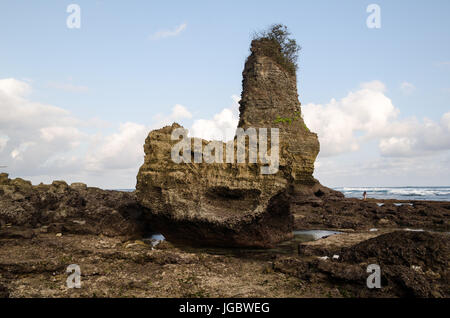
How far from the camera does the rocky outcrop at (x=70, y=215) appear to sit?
479 inches

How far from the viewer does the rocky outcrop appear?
1216 centimetres

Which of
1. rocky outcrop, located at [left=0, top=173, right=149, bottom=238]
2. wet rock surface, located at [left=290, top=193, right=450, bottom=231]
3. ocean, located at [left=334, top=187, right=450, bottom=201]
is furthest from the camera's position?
ocean, located at [left=334, top=187, right=450, bottom=201]

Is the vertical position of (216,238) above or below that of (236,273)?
above

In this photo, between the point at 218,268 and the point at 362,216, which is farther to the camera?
the point at 362,216

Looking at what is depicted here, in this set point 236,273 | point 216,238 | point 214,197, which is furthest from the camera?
point 214,197

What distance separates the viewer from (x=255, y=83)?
20.8m

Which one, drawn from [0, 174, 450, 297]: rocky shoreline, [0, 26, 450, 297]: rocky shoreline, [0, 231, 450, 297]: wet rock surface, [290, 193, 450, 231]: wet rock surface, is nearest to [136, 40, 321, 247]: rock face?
[0, 26, 450, 297]: rocky shoreline

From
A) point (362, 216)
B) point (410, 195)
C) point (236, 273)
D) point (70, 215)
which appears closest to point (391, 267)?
point (236, 273)

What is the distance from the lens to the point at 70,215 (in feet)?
44.5

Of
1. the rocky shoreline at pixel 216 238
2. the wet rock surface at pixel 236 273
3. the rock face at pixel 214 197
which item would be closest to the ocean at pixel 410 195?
the rocky shoreline at pixel 216 238

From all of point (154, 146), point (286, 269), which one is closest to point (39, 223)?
point (154, 146)

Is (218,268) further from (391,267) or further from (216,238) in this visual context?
(391,267)

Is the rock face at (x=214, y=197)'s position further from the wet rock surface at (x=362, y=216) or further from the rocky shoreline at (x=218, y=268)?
the wet rock surface at (x=362, y=216)

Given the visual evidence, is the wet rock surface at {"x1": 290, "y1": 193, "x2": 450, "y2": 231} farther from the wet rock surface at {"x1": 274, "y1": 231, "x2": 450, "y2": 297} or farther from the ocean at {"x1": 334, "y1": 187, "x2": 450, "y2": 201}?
the ocean at {"x1": 334, "y1": 187, "x2": 450, "y2": 201}
